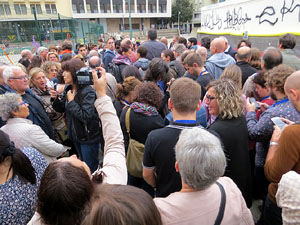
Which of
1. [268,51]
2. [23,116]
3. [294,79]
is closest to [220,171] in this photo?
[294,79]

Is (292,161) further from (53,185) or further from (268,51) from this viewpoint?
(268,51)

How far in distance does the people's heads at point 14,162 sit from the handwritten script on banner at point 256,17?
931 cm

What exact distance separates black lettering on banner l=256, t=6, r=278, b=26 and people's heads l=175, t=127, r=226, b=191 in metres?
9.97

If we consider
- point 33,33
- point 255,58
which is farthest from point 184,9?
point 255,58

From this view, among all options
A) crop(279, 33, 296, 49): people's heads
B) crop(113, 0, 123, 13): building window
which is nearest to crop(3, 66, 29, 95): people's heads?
crop(279, 33, 296, 49): people's heads

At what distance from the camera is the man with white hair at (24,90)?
2672 mm

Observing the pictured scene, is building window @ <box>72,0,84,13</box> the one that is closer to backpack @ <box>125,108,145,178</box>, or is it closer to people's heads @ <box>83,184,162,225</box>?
backpack @ <box>125,108,145,178</box>

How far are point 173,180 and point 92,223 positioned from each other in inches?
42.9

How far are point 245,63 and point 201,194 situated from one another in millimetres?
3286

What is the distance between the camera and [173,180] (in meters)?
1.74

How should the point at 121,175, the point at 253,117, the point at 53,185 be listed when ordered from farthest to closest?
the point at 253,117 → the point at 121,175 → the point at 53,185

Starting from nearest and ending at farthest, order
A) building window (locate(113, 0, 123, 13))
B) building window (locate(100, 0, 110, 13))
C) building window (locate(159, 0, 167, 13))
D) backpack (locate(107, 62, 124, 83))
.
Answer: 1. backpack (locate(107, 62, 124, 83))
2. building window (locate(100, 0, 110, 13))
3. building window (locate(113, 0, 123, 13))
4. building window (locate(159, 0, 167, 13))

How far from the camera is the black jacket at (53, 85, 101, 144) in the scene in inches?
98.0

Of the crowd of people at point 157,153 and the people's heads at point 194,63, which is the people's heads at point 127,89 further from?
the people's heads at point 194,63
